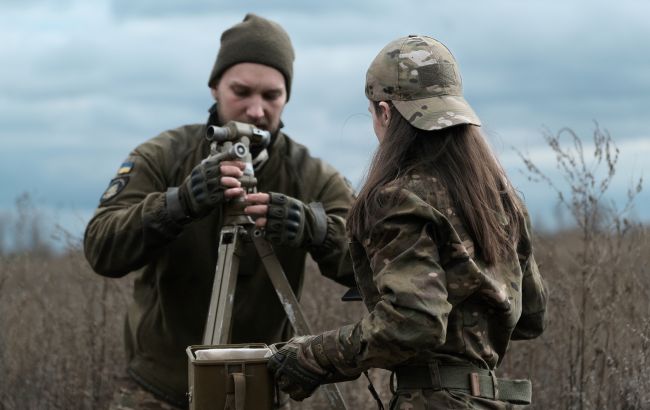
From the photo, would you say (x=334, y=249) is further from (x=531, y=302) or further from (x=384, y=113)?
(x=384, y=113)

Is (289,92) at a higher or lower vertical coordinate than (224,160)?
higher

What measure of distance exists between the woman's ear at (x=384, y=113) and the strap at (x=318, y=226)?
1099 mm

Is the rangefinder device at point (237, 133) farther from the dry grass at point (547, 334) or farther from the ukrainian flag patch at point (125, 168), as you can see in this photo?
the dry grass at point (547, 334)

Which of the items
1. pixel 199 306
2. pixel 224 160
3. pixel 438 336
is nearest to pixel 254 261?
pixel 199 306

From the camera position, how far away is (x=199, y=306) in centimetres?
463

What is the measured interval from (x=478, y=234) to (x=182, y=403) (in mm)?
1944

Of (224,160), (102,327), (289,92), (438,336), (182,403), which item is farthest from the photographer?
(102,327)

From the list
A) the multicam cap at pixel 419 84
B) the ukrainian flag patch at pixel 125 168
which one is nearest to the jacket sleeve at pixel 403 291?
the multicam cap at pixel 419 84

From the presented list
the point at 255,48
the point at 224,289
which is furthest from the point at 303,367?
the point at 255,48

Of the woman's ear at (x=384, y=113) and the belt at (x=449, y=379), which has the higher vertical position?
the woman's ear at (x=384, y=113)

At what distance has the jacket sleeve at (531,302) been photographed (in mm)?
3555

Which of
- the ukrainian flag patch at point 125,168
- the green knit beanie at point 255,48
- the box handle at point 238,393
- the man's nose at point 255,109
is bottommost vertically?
the box handle at point 238,393

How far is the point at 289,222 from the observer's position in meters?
4.16

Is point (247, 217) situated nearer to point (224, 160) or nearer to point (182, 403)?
point (224, 160)
